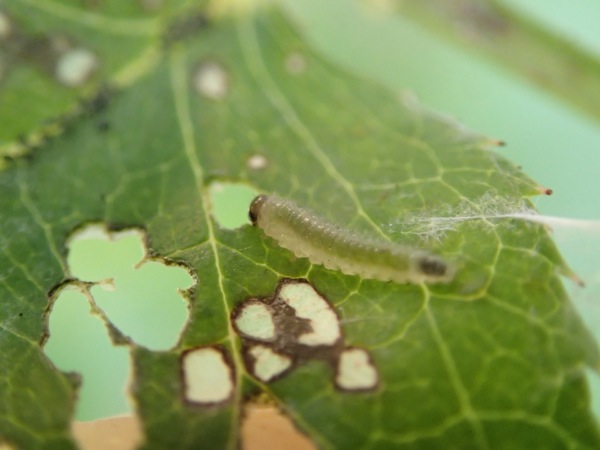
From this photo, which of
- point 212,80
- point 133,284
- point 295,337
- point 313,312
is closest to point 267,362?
point 295,337

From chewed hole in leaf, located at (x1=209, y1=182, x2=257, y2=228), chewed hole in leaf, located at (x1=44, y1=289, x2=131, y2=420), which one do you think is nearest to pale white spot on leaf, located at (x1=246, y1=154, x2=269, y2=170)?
chewed hole in leaf, located at (x1=209, y1=182, x2=257, y2=228)

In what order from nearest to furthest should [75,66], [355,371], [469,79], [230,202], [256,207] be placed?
[355,371], [256,207], [230,202], [75,66], [469,79]

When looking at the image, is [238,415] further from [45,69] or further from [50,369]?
[45,69]

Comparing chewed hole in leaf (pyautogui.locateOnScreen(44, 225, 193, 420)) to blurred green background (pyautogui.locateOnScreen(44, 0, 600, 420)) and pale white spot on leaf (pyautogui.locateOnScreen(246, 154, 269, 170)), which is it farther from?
blurred green background (pyautogui.locateOnScreen(44, 0, 600, 420))

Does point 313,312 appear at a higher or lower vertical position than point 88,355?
higher

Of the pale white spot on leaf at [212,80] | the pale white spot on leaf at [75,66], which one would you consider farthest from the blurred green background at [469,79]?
the pale white spot on leaf at [75,66]

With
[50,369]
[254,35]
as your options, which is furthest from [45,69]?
[50,369]

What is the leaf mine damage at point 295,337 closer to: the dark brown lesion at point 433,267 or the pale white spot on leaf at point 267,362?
the pale white spot on leaf at point 267,362

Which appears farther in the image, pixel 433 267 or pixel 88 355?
pixel 88 355

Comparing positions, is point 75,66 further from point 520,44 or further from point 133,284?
point 520,44
